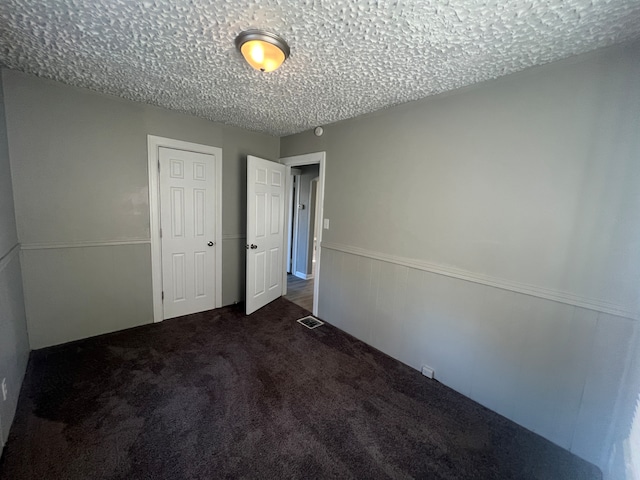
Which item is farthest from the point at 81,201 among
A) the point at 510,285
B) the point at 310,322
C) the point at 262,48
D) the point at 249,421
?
the point at 510,285

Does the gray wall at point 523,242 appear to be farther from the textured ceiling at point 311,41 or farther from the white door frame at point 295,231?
the white door frame at point 295,231

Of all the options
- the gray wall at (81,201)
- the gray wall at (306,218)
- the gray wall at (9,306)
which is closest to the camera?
the gray wall at (9,306)

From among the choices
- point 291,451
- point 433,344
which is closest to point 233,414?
point 291,451

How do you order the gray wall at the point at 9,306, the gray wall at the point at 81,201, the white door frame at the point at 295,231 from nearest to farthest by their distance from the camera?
1. the gray wall at the point at 9,306
2. the gray wall at the point at 81,201
3. the white door frame at the point at 295,231

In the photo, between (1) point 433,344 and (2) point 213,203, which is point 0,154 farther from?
(1) point 433,344

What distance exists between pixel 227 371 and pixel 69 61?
8.57 feet

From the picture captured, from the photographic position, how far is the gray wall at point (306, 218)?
5.17 m

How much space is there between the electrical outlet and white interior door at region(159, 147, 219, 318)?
104 inches

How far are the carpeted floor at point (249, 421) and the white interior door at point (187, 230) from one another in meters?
0.71

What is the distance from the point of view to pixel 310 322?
10.4 feet

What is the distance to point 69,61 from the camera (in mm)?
1833

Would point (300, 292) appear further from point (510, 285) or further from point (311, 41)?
point (311, 41)

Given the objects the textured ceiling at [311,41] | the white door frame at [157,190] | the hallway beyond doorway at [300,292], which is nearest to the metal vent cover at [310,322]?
the hallway beyond doorway at [300,292]

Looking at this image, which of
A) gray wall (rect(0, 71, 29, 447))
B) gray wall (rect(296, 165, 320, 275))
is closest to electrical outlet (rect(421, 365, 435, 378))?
gray wall (rect(0, 71, 29, 447))
